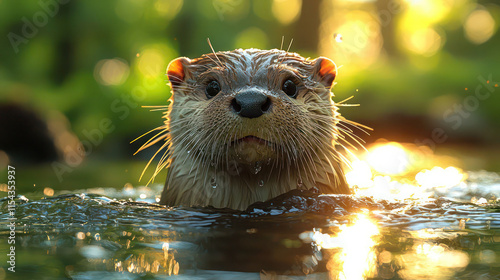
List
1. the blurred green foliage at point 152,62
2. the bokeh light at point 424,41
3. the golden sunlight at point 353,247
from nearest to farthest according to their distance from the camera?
the golden sunlight at point 353,247, the blurred green foliage at point 152,62, the bokeh light at point 424,41

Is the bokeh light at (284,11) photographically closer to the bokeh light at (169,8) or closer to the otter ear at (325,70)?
the bokeh light at (169,8)

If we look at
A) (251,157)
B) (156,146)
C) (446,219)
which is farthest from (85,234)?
(156,146)

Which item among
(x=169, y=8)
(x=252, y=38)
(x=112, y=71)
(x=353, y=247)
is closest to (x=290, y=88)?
(x=353, y=247)

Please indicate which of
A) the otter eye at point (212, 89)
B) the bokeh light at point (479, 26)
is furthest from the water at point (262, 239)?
the bokeh light at point (479, 26)

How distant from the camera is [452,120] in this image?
14.6 metres

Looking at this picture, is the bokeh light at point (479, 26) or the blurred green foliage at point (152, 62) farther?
the bokeh light at point (479, 26)

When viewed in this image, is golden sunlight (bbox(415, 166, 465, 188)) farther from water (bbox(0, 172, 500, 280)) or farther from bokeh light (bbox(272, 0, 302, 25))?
bokeh light (bbox(272, 0, 302, 25))

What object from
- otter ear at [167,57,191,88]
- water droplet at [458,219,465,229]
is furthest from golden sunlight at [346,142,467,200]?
otter ear at [167,57,191,88]

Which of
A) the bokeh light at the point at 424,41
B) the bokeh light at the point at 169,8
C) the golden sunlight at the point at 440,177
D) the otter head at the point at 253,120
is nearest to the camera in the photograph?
the otter head at the point at 253,120

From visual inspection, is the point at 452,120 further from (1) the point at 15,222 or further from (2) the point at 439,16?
(1) the point at 15,222

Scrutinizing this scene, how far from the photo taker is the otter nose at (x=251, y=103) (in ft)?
9.11

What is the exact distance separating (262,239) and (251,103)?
2.31 feet

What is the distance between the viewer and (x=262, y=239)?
2.38 m

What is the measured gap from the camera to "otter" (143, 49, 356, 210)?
2.91m
